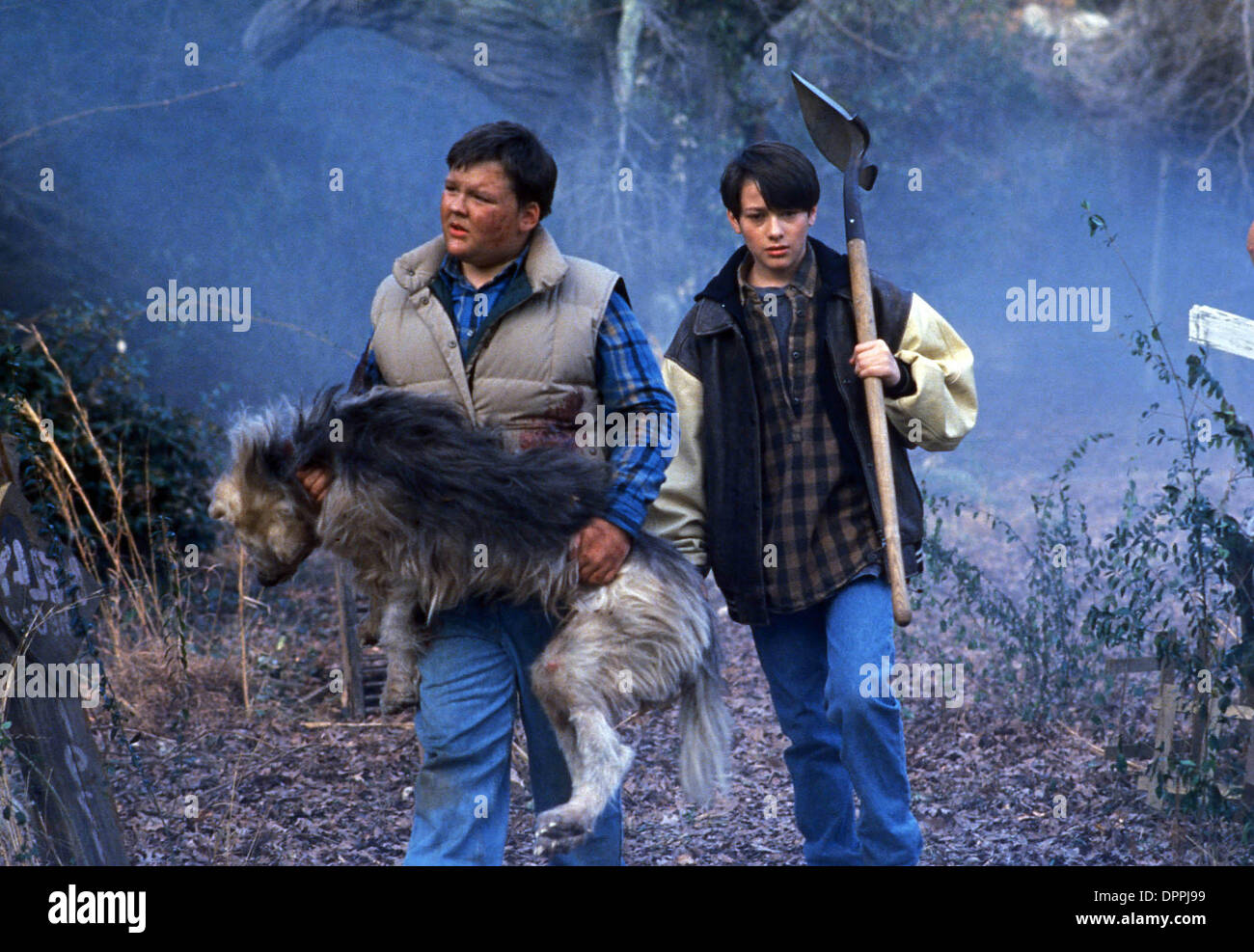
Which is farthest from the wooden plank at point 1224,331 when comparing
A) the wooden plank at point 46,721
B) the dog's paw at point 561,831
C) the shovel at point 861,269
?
the wooden plank at point 46,721

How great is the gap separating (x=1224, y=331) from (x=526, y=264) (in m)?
2.30

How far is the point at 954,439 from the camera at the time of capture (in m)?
3.46

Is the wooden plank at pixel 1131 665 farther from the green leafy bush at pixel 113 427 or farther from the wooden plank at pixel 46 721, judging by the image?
the green leafy bush at pixel 113 427

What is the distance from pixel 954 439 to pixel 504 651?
1.32 m

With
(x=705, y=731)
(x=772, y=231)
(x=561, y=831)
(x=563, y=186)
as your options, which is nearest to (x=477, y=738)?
(x=561, y=831)

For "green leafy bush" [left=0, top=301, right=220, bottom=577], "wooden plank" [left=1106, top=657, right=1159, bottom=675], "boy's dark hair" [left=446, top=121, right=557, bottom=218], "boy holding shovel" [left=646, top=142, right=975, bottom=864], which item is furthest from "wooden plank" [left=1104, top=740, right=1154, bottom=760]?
"green leafy bush" [left=0, top=301, right=220, bottom=577]

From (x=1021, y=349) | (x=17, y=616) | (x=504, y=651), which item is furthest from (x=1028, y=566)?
(x=17, y=616)

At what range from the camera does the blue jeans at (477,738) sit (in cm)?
308

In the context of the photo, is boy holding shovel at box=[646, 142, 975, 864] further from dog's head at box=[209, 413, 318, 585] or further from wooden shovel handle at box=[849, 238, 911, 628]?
dog's head at box=[209, 413, 318, 585]

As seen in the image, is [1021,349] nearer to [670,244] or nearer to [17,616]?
[670,244]

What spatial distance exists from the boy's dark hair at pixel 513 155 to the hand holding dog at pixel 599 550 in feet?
2.64

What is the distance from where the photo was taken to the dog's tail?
130 inches

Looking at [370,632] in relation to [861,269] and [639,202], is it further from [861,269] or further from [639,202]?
[639,202]

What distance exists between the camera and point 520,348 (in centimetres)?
310
